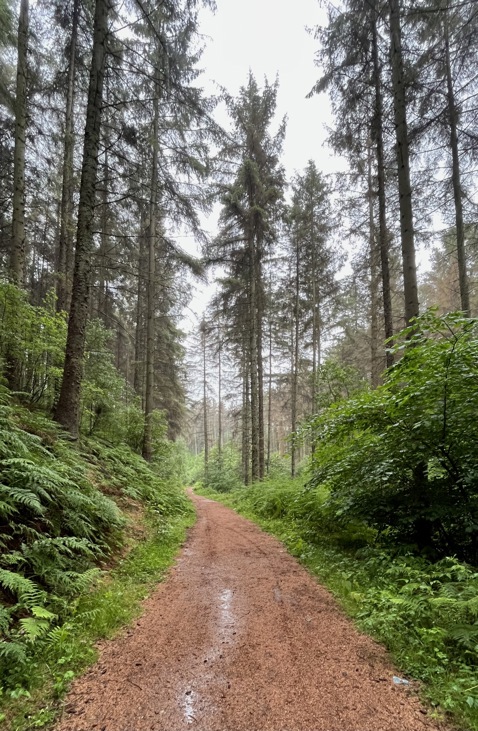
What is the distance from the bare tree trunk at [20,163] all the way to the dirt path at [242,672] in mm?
8669

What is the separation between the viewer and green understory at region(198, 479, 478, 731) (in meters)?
2.30

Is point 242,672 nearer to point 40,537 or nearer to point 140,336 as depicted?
point 40,537

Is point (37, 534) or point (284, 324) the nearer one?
point (37, 534)

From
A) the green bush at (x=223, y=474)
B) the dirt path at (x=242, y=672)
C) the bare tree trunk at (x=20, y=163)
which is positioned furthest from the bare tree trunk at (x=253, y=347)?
the dirt path at (x=242, y=672)

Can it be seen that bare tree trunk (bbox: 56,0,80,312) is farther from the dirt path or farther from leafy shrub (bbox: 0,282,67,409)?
Answer: the dirt path

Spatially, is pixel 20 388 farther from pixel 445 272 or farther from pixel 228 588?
pixel 445 272

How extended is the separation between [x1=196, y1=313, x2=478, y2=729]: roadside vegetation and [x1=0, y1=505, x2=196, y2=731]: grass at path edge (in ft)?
7.81

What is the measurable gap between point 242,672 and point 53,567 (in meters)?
2.22

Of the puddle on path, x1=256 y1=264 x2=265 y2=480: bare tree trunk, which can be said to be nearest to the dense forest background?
x1=256 y1=264 x2=265 y2=480: bare tree trunk

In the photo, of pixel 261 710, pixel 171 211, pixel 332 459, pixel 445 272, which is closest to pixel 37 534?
pixel 261 710

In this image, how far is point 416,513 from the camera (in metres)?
4.46

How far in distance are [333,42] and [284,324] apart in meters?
11.0

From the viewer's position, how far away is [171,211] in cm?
1277

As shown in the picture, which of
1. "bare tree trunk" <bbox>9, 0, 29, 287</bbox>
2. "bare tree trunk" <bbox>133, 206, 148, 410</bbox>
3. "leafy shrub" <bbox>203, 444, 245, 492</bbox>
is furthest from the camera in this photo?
"leafy shrub" <bbox>203, 444, 245, 492</bbox>
